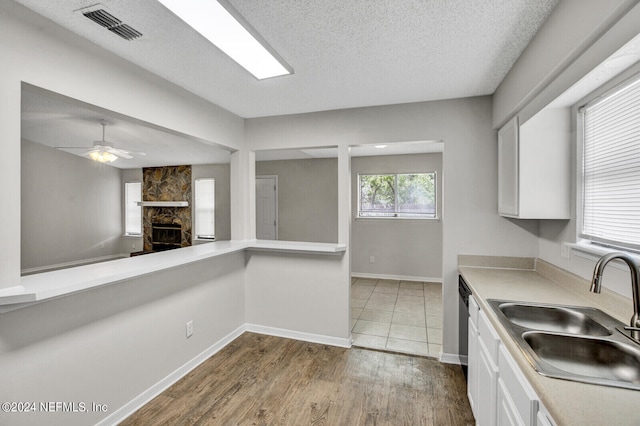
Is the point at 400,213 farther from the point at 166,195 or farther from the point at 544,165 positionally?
the point at 166,195

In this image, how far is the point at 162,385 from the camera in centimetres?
232

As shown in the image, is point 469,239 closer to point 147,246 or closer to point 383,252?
point 383,252

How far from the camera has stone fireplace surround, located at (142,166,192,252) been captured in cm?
732

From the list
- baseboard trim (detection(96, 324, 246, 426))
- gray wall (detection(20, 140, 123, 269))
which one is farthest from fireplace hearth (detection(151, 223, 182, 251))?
baseboard trim (detection(96, 324, 246, 426))

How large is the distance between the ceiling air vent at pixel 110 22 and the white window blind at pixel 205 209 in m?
5.59

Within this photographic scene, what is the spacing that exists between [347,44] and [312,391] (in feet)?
8.49

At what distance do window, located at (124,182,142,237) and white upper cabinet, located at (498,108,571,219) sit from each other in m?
8.55

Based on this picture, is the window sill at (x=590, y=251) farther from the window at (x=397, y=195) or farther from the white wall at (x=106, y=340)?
the window at (x=397, y=195)

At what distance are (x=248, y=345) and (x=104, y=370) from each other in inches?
56.0

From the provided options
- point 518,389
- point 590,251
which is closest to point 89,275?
point 518,389

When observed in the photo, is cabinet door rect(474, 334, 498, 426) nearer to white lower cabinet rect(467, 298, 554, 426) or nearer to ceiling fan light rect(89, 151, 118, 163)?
white lower cabinet rect(467, 298, 554, 426)

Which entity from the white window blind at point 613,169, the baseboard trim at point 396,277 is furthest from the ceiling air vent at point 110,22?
the baseboard trim at point 396,277

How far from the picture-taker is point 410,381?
2461 millimetres

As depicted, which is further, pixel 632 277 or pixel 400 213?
pixel 400 213
